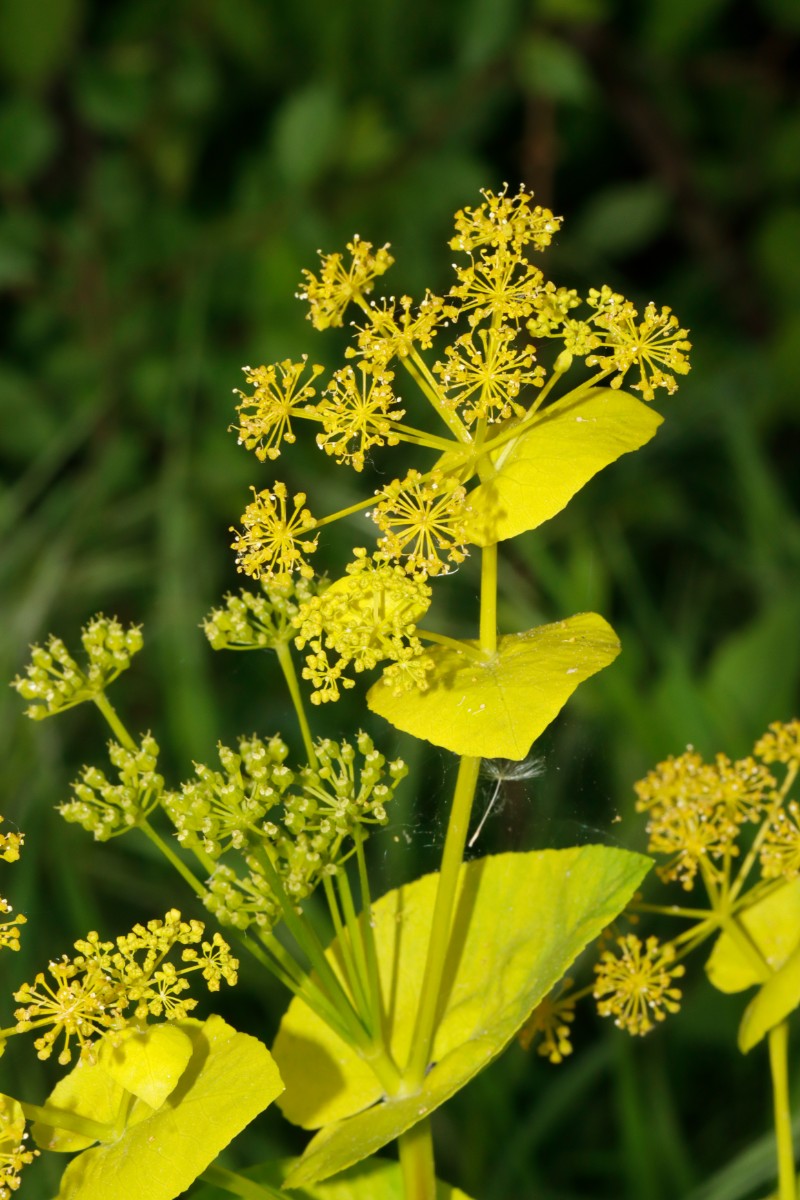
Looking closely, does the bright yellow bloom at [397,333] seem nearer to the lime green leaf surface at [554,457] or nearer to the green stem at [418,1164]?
the lime green leaf surface at [554,457]

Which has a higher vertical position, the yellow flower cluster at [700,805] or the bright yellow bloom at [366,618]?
the bright yellow bloom at [366,618]

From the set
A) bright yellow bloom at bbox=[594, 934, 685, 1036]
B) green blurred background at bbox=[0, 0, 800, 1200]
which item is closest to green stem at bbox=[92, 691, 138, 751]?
bright yellow bloom at bbox=[594, 934, 685, 1036]

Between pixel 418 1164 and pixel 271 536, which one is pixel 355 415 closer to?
pixel 271 536

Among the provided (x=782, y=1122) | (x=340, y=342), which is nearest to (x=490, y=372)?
(x=782, y=1122)

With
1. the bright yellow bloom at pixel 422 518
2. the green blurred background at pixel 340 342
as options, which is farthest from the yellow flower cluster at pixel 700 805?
the green blurred background at pixel 340 342

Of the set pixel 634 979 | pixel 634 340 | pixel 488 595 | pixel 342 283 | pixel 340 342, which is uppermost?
pixel 340 342

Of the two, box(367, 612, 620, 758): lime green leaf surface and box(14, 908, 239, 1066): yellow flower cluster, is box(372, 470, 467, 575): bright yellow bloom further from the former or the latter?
→ box(14, 908, 239, 1066): yellow flower cluster
